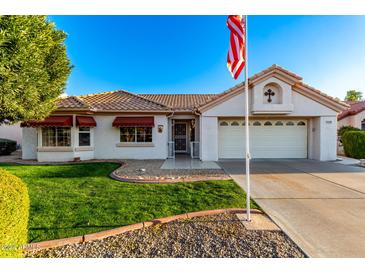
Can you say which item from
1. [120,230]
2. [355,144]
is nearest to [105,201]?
[120,230]

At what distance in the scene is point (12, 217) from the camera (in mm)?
2621

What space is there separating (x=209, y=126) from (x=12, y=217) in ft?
35.6

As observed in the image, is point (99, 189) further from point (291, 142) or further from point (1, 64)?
point (291, 142)

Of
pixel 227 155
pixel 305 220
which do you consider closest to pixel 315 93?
pixel 227 155

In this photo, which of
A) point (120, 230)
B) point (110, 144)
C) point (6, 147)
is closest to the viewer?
point (120, 230)

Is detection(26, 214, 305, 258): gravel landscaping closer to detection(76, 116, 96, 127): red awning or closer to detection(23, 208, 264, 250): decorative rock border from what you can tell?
detection(23, 208, 264, 250): decorative rock border

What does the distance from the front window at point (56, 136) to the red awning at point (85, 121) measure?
42.1 inches

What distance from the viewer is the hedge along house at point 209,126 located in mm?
12164

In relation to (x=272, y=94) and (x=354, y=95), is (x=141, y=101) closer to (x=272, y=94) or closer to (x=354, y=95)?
(x=272, y=94)

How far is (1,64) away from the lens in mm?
4629

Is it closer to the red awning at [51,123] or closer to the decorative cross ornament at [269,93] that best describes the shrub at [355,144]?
the decorative cross ornament at [269,93]

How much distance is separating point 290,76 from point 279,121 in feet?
10.0

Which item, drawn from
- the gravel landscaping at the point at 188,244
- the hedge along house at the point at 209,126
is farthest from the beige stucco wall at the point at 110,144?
the gravel landscaping at the point at 188,244

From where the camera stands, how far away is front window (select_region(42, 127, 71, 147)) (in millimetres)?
13039
